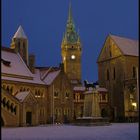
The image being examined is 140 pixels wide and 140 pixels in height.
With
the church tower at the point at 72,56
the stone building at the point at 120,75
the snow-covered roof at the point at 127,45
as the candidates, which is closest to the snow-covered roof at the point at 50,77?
the stone building at the point at 120,75

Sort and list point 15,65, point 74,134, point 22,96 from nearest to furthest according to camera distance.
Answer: point 74,134 → point 22,96 → point 15,65

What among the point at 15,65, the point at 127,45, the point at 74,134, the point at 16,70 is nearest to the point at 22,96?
the point at 16,70

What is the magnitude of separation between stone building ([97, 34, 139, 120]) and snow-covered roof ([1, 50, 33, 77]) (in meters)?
24.1

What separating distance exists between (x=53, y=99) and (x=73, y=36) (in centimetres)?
7323

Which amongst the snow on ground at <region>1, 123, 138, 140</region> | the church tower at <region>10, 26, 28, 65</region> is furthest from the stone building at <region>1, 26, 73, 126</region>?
the snow on ground at <region>1, 123, 138, 140</region>

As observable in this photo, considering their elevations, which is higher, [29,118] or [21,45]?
[21,45]

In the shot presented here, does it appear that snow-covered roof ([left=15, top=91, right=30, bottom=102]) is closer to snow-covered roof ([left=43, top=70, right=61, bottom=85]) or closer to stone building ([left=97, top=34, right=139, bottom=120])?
snow-covered roof ([left=43, top=70, right=61, bottom=85])

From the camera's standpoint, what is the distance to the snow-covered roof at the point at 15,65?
209ft

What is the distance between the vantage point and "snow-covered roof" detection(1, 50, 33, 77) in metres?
63.6

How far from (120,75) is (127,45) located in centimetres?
953

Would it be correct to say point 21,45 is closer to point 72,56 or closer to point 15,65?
point 15,65

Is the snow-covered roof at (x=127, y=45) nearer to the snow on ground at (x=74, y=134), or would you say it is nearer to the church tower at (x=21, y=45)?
the church tower at (x=21, y=45)

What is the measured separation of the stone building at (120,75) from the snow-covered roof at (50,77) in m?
17.4

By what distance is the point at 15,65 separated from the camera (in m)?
66.8
